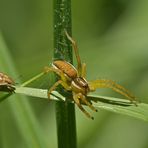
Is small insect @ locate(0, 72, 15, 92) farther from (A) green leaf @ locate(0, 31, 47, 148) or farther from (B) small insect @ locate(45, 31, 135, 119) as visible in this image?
(B) small insect @ locate(45, 31, 135, 119)

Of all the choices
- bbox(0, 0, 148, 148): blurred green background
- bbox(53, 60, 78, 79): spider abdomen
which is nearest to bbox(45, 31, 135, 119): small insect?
bbox(53, 60, 78, 79): spider abdomen

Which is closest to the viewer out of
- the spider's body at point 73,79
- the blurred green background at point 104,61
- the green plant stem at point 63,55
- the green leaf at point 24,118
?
the green plant stem at point 63,55

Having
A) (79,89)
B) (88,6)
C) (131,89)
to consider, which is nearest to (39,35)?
(88,6)

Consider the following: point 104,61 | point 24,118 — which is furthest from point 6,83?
point 104,61

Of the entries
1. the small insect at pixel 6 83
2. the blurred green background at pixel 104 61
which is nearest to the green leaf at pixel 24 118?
the small insect at pixel 6 83

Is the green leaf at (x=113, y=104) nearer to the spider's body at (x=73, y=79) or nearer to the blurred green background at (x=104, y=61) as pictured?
the spider's body at (x=73, y=79)

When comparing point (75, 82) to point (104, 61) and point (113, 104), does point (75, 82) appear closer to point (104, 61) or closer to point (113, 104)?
point (113, 104)

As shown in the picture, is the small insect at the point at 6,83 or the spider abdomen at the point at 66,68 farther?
the small insect at the point at 6,83
